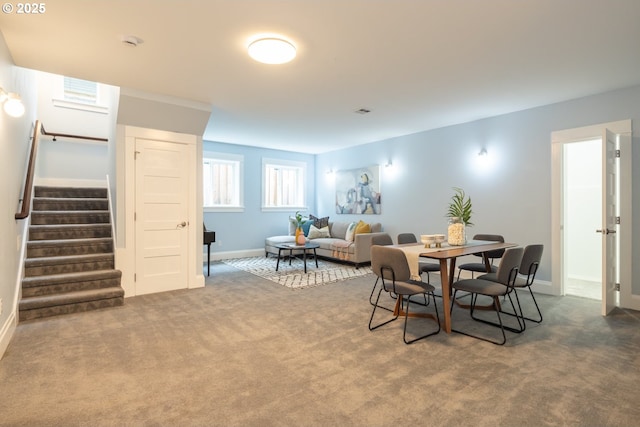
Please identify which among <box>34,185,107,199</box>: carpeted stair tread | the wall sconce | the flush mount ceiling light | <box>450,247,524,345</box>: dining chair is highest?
the flush mount ceiling light

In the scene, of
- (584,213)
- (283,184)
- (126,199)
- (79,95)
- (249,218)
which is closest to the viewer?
(126,199)

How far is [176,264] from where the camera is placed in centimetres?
458

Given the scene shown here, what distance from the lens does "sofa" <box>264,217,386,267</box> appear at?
6.05 m

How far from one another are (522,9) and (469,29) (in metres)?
0.36

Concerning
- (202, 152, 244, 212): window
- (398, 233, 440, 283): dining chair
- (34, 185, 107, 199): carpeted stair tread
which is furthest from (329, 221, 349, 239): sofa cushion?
(34, 185, 107, 199): carpeted stair tread

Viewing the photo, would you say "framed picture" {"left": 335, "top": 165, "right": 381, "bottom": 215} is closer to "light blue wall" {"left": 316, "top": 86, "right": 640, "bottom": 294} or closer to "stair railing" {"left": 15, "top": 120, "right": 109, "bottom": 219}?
"light blue wall" {"left": 316, "top": 86, "right": 640, "bottom": 294}

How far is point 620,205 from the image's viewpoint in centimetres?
375

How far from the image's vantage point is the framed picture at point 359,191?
6.79 m

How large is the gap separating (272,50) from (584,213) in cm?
538

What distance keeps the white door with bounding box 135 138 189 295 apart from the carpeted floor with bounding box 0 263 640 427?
931 millimetres

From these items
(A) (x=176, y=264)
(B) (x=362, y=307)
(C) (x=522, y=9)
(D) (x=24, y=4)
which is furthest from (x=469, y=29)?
(A) (x=176, y=264)

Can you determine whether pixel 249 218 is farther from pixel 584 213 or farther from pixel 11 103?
pixel 584 213

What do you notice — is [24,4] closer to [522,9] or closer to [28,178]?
[28,178]

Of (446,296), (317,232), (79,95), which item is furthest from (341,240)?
(79,95)
